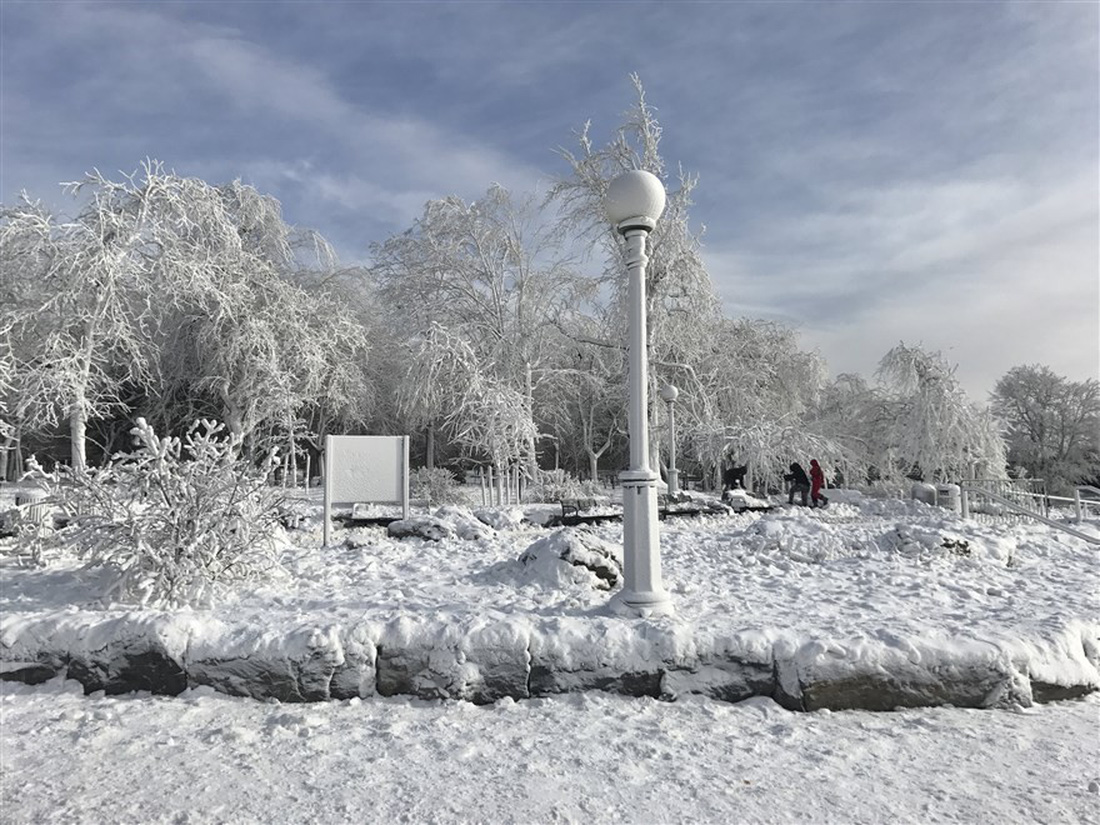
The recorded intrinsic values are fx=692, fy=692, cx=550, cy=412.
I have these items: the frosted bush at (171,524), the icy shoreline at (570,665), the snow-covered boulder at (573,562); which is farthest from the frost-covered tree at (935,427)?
the frosted bush at (171,524)

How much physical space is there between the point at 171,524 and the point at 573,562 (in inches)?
115

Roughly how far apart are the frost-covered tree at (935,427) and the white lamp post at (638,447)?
19.4 m

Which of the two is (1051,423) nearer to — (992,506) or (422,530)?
(992,506)

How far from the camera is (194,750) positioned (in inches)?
117

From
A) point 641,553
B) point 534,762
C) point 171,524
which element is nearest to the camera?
point 534,762

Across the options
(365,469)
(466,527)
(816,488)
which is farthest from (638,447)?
(816,488)

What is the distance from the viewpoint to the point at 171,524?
4.89m

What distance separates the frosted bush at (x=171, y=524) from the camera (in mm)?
4699

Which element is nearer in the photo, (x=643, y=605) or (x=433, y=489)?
(x=643, y=605)

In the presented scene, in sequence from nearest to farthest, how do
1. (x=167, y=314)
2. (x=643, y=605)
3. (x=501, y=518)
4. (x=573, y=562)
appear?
1. (x=643, y=605)
2. (x=573, y=562)
3. (x=501, y=518)
4. (x=167, y=314)

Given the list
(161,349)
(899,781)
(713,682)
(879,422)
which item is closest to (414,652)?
(713,682)

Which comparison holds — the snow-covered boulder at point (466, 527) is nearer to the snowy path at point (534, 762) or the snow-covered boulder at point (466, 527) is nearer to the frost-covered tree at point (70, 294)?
the snowy path at point (534, 762)

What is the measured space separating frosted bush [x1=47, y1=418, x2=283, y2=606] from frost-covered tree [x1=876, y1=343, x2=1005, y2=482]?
68.6 feet

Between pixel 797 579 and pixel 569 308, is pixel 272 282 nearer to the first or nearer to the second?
pixel 569 308
